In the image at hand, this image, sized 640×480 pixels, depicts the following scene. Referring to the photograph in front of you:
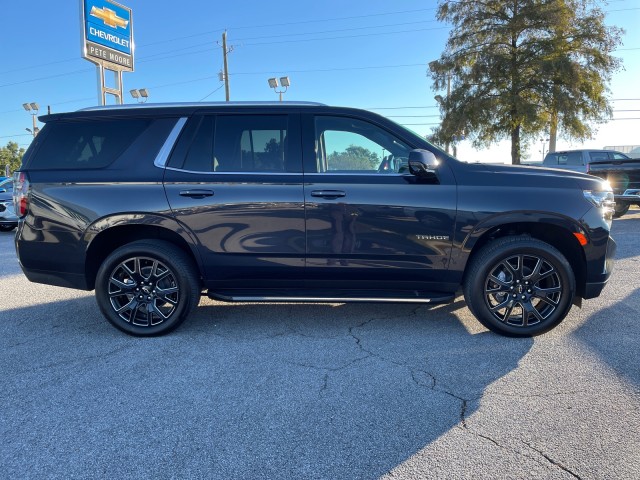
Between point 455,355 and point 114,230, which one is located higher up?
point 114,230

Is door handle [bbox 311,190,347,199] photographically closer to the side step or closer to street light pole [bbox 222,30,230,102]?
the side step

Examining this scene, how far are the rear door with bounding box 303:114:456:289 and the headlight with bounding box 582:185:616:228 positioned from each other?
1124 mm

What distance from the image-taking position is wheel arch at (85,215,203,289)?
12.3ft

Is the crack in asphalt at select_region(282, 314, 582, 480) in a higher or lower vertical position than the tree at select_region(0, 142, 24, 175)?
lower

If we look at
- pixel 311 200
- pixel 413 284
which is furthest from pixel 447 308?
pixel 311 200

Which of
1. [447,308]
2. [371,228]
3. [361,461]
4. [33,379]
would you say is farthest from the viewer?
[447,308]

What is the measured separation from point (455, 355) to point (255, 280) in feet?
5.87

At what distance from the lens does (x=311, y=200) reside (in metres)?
3.66

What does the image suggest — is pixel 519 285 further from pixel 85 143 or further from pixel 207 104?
pixel 85 143

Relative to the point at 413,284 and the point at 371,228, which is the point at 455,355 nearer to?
the point at 413,284

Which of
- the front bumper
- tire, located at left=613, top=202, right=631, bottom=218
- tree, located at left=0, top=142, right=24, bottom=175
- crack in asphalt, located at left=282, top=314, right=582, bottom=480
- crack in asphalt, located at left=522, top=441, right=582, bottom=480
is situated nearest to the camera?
crack in asphalt, located at left=522, top=441, right=582, bottom=480

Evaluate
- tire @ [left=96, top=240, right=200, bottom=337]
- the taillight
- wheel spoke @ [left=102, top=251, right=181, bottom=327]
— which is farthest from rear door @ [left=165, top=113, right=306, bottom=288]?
the taillight

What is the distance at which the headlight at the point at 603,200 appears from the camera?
361 cm

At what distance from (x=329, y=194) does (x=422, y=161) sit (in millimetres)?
797
